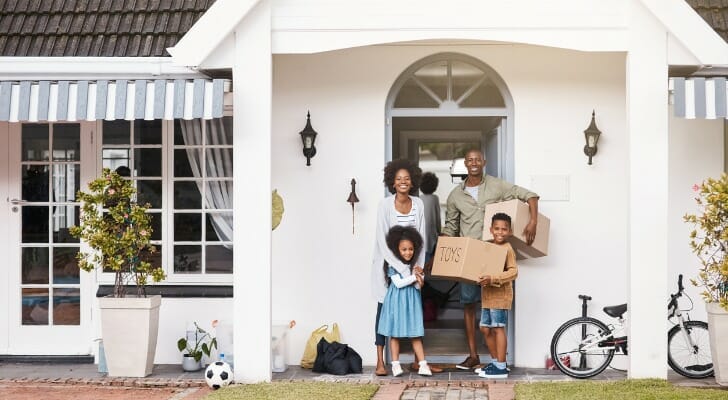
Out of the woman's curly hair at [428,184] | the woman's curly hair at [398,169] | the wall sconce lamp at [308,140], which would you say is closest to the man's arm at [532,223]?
the woman's curly hair at [398,169]

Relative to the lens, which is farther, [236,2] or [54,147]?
[54,147]

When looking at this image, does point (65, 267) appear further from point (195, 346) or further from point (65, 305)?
point (195, 346)

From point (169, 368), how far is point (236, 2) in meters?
3.49

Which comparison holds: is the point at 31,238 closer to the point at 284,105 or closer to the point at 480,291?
the point at 284,105

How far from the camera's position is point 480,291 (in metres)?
9.15

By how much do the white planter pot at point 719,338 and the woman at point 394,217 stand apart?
2360 millimetres

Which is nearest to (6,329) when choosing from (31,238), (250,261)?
(31,238)

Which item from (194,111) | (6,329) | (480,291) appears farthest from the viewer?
(6,329)

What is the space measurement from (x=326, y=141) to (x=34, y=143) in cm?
293

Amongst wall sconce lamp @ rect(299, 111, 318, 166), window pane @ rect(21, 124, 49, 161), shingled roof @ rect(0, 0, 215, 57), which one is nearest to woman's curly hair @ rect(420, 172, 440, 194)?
wall sconce lamp @ rect(299, 111, 318, 166)

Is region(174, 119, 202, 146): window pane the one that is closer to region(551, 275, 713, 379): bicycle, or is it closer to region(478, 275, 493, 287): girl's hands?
region(478, 275, 493, 287): girl's hands

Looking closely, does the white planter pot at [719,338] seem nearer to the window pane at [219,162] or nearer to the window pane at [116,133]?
the window pane at [219,162]

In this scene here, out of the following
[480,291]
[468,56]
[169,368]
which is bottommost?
[169,368]

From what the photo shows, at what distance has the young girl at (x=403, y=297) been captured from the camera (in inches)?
341
